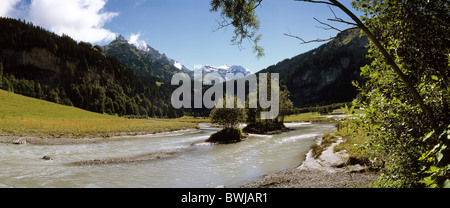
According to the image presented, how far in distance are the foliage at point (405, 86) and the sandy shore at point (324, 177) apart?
6532mm

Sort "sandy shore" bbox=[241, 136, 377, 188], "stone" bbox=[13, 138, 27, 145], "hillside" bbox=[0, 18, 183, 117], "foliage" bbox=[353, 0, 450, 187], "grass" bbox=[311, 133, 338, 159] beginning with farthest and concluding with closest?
"hillside" bbox=[0, 18, 183, 117], "stone" bbox=[13, 138, 27, 145], "grass" bbox=[311, 133, 338, 159], "sandy shore" bbox=[241, 136, 377, 188], "foliage" bbox=[353, 0, 450, 187]

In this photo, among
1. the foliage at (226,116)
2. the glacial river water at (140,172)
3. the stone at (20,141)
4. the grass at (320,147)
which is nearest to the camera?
the glacial river water at (140,172)

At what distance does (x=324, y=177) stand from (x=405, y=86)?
1127 centimetres

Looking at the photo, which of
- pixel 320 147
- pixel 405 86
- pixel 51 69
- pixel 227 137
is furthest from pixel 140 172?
pixel 51 69

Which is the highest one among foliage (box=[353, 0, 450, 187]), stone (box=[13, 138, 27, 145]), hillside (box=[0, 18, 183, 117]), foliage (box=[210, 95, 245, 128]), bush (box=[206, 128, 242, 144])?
hillside (box=[0, 18, 183, 117])

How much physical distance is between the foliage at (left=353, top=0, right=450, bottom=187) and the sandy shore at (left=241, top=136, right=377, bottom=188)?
21.4 ft

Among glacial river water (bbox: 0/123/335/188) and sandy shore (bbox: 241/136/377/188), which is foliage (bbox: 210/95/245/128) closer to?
glacial river water (bbox: 0/123/335/188)

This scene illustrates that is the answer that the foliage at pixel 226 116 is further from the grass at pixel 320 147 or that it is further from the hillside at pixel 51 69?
the hillside at pixel 51 69

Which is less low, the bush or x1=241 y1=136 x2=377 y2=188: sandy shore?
x1=241 y1=136 x2=377 y2=188: sandy shore

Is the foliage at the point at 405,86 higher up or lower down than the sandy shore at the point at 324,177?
higher up

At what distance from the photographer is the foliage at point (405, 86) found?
15.3 feet

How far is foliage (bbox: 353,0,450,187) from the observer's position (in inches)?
184

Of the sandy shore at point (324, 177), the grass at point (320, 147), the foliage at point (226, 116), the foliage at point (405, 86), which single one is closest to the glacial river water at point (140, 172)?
the sandy shore at point (324, 177)

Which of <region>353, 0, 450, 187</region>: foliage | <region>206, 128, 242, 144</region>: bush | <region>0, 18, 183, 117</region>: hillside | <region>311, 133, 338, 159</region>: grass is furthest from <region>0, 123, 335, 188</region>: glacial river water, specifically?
<region>0, 18, 183, 117</region>: hillside
